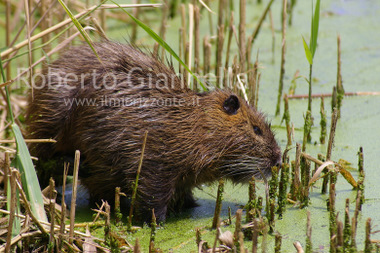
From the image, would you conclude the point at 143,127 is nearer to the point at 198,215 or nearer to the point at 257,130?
the point at 198,215

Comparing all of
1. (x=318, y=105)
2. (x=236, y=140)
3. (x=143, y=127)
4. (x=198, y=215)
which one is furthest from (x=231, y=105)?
(x=318, y=105)

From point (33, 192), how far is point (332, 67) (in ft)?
12.1

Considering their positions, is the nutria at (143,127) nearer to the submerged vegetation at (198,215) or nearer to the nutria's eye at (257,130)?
the nutria's eye at (257,130)

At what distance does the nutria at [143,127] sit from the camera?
129 inches

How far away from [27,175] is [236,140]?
1.30 metres

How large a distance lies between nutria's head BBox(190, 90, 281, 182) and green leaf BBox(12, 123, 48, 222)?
1.04 meters

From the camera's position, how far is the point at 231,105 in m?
3.52

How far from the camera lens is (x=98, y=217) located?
3.32 meters

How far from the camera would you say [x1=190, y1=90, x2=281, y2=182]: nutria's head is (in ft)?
11.2

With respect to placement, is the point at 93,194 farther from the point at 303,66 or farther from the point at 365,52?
the point at 365,52

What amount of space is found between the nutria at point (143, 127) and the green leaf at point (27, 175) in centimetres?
58

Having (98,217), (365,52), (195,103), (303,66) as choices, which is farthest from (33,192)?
(365,52)

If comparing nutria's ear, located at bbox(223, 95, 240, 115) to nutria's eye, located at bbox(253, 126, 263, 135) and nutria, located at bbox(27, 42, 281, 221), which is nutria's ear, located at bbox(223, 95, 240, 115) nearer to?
nutria, located at bbox(27, 42, 281, 221)

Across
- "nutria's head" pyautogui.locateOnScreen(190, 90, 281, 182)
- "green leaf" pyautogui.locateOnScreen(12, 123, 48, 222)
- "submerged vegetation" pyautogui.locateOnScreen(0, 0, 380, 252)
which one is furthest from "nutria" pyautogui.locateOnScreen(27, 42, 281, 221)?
"green leaf" pyautogui.locateOnScreen(12, 123, 48, 222)
